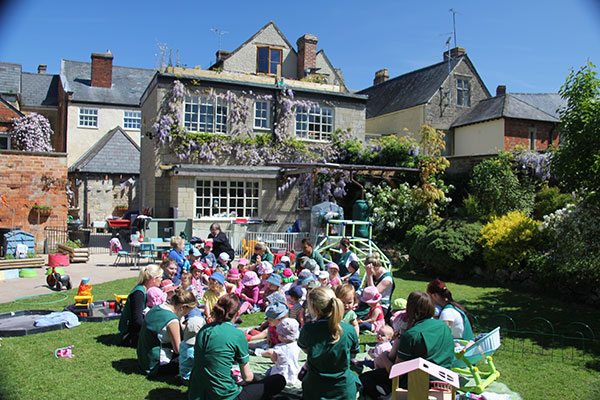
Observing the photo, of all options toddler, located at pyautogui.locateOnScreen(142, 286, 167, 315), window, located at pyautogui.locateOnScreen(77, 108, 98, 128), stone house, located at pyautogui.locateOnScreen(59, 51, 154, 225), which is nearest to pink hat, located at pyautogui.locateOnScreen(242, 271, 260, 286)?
toddler, located at pyautogui.locateOnScreen(142, 286, 167, 315)

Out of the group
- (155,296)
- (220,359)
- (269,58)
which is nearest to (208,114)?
(269,58)

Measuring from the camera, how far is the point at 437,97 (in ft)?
89.3

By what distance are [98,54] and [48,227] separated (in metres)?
20.8

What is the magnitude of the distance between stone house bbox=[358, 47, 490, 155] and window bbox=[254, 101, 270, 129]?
10062 millimetres

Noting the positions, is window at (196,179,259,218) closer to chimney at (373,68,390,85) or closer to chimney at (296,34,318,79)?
chimney at (296,34,318,79)

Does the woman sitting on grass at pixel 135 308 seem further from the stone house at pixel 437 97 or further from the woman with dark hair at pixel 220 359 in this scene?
the stone house at pixel 437 97

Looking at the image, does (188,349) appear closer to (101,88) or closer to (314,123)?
(314,123)

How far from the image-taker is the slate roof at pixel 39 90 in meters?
37.0

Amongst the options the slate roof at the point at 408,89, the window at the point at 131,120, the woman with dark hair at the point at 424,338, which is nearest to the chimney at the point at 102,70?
the window at the point at 131,120

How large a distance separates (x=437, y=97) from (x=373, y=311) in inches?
868

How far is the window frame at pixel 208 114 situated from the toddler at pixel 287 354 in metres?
15.9

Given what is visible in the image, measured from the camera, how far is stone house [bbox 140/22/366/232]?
19.6m

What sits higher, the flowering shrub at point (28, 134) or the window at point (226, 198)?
the flowering shrub at point (28, 134)

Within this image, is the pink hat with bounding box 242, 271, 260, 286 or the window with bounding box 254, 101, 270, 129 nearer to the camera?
the pink hat with bounding box 242, 271, 260, 286
